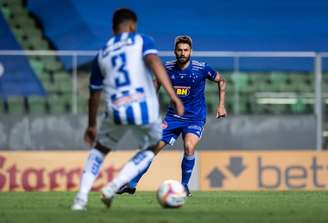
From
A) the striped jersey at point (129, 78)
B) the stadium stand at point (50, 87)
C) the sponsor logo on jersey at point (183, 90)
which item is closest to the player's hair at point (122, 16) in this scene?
the striped jersey at point (129, 78)

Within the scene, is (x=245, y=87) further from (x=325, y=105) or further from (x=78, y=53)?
(x=78, y=53)

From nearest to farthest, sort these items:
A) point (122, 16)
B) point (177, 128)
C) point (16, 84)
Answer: point (122, 16), point (177, 128), point (16, 84)

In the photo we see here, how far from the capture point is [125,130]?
400 inches

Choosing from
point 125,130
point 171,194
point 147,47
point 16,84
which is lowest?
point 171,194

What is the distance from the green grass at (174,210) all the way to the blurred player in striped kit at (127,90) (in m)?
0.41

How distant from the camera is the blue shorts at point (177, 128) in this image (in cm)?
1404

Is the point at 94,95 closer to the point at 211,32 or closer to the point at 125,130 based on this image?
the point at 125,130

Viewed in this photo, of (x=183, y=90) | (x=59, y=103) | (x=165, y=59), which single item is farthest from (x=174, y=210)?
(x=59, y=103)

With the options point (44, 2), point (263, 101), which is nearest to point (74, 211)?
point (263, 101)

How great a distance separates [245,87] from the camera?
20438 millimetres

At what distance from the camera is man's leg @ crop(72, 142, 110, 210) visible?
1000 centimetres

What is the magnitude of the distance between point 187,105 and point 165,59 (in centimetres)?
614

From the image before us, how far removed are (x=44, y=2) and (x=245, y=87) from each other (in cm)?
590

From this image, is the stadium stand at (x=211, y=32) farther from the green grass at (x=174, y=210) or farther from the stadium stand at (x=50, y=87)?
the green grass at (x=174, y=210)
